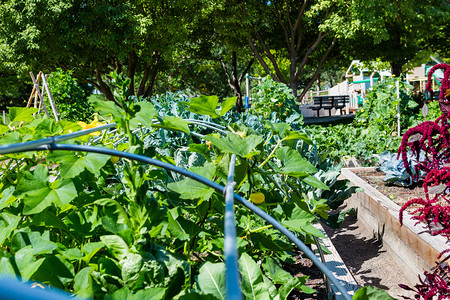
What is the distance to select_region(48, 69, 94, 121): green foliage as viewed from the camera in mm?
7738

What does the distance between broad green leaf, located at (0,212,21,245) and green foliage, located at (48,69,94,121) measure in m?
6.94

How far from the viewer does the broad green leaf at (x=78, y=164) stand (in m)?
1.01

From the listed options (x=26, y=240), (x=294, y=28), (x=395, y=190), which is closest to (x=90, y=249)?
(x=26, y=240)

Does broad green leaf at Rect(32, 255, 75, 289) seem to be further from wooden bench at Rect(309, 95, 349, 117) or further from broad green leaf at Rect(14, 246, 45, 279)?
wooden bench at Rect(309, 95, 349, 117)

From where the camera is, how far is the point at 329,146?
241 inches

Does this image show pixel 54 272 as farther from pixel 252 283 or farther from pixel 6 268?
pixel 252 283

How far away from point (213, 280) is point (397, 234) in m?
2.61

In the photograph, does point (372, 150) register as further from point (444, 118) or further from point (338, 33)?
point (338, 33)

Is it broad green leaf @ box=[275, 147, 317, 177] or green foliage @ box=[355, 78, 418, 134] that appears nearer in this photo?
broad green leaf @ box=[275, 147, 317, 177]

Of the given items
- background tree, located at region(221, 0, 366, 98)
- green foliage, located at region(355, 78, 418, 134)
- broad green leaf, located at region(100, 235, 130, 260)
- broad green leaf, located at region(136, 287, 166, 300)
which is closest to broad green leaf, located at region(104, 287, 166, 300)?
broad green leaf, located at region(136, 287, 166, 300)

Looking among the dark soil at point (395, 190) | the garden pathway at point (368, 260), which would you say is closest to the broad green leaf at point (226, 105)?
the garden pathway at point (368, 260)

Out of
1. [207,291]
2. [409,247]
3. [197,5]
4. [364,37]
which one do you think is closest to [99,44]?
[197,5]

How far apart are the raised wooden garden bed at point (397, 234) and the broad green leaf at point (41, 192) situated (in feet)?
7.37

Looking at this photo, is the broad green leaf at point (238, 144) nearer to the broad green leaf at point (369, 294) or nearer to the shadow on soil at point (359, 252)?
the broad green leaf at point (369, 294)
